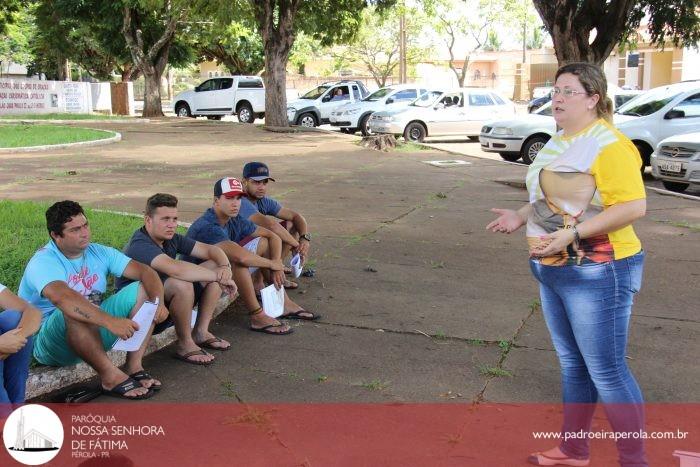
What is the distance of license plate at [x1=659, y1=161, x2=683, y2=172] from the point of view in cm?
1152

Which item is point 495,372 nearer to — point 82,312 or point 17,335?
point 82,312

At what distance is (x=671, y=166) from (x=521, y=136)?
4441 millimetres

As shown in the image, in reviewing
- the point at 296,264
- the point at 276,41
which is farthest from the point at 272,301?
the point at 276,41

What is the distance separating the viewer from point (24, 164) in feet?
45.8

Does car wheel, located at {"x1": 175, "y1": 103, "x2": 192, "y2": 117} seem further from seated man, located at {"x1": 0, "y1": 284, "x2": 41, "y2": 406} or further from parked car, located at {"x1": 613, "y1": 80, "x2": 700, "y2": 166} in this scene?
seated man, located at {"x1": 0, "y1": 284, "x2": 41, "y2": 406}

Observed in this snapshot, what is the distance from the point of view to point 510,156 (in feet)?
54.6

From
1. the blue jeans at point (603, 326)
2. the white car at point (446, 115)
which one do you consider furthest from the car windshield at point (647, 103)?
the blue jeans at point (603, 326)

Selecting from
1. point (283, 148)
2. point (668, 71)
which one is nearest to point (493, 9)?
point (668, 71)

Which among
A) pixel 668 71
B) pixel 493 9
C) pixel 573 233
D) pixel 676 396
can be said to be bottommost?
pixel 676 396

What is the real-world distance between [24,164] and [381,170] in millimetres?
6705

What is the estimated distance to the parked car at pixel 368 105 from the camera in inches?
941

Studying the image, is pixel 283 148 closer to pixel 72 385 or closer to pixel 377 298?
pixel 377 298

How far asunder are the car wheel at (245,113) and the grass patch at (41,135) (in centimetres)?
1058

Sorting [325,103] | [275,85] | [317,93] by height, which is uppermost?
[275,85]
